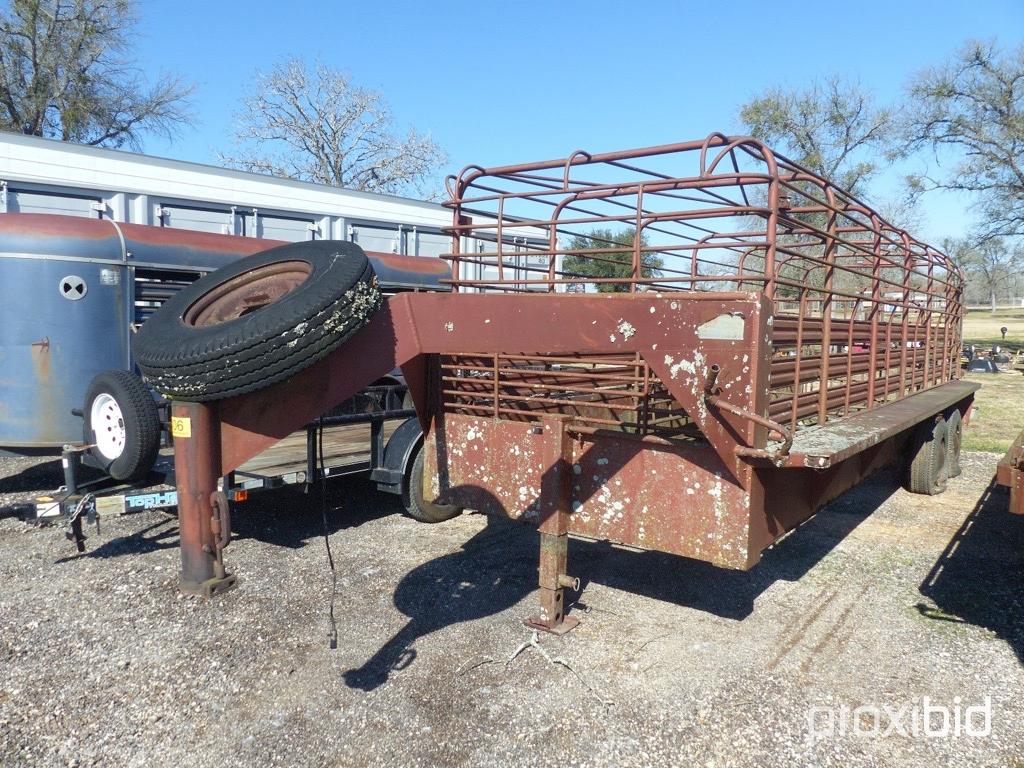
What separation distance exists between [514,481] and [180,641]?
1801 mm

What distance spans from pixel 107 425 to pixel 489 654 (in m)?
3.16

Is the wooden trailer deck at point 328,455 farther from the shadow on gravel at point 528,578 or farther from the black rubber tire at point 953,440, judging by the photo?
the black rubber tire at point 953,440

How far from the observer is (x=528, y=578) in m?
4.55

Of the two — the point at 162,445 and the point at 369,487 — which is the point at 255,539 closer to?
the point at 162,445

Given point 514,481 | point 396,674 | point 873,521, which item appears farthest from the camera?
point 873,521

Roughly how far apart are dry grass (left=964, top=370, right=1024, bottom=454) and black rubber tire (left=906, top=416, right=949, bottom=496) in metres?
3.12

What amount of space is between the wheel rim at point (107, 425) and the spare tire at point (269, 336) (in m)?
1.91

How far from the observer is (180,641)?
3.67 metres

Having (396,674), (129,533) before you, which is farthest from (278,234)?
(396,674)

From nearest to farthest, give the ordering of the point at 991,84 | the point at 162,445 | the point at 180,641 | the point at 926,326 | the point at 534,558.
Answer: the point at 180,641, the point at 534,558, the point at 162,445, the point at 926,326, the point at 991,84

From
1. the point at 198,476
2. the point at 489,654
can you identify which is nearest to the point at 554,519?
the point at 489,654

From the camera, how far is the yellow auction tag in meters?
3.24

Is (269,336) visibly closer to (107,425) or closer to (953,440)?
(107,425)

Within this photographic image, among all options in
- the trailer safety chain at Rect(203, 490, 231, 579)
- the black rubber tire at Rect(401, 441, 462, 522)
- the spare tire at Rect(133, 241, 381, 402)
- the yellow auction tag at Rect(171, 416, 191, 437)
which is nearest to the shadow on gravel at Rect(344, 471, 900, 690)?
the black rubber tire at Rect(401, 441, 462, 522)
